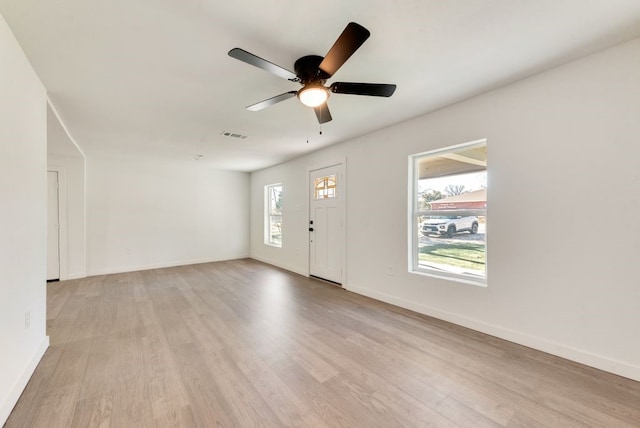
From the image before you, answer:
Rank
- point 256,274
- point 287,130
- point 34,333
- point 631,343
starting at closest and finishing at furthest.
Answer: point 631,343 < point 34,333 < point 287,130 < point 256,274

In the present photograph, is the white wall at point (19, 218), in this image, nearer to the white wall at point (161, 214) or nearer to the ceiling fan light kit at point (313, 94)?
the ceiling fan light kit at point (313, 94)

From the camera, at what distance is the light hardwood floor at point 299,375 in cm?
159

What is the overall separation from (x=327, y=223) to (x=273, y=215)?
2.26 m

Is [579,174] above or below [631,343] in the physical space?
above

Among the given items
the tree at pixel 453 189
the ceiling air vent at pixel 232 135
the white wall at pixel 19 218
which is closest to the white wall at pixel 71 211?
the ceiling air vent at pixel 232 135

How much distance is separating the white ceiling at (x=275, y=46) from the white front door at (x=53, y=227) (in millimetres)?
2511

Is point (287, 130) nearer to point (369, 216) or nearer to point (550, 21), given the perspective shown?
point (369, 216)

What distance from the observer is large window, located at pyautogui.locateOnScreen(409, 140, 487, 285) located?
278 centimetres

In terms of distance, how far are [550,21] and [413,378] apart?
8.49 feet

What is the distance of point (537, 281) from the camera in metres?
2.33

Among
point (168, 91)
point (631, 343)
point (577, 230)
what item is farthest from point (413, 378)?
point (168, 91)

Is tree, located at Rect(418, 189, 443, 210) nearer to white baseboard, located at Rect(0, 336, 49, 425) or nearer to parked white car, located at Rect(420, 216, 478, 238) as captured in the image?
parked white car, located at Rect(420, 216, 478, 238)

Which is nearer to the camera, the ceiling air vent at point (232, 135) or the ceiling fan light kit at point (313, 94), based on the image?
the ceiling fan light kit at point (313, 94)

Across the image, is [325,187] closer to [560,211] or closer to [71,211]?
Result: [560,211]
